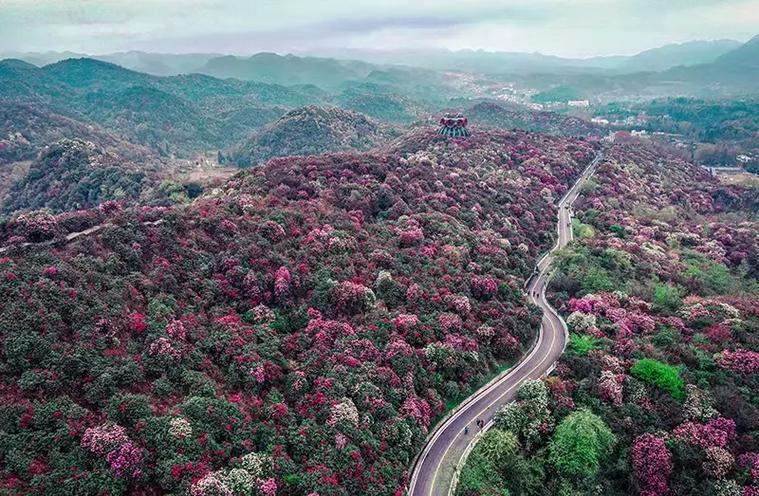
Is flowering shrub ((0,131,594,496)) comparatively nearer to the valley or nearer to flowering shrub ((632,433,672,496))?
the valley

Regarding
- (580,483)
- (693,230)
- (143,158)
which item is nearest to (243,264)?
(580,483)

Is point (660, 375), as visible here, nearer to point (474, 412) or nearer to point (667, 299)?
point (474, 412)

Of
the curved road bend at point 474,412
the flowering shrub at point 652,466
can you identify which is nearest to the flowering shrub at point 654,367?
the flowering shrub at point 652,466

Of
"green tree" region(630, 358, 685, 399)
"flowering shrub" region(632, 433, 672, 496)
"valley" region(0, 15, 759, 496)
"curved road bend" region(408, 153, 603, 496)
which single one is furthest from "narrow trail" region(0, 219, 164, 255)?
"green tree" region(630, 358, 685, 399)

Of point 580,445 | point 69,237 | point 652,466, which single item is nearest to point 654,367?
point 652,466

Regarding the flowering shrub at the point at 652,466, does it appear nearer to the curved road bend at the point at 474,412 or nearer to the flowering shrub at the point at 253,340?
the flowering shrub at the point at 253,340

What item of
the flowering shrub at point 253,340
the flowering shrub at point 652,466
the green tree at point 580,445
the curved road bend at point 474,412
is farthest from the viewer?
the green tree at point 580,445
